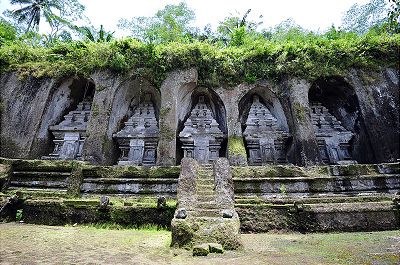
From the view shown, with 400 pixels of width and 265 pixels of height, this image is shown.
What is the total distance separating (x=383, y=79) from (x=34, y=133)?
14381 mm

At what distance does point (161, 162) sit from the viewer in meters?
7.83

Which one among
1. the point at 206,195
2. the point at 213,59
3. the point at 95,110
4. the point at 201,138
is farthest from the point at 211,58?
the point at 206,195

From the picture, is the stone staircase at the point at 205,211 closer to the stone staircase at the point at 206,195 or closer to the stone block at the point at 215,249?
the stone staircase at the point at 206,195

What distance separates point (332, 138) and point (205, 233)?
348 inches

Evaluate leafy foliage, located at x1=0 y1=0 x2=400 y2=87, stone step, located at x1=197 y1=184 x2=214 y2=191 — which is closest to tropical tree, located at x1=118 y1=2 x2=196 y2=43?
leafy foliage, located at x1=0 y1=0 x2=400 y2=87

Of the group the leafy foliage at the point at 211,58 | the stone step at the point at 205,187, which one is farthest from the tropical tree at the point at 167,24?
the stone step at the point at 205,187

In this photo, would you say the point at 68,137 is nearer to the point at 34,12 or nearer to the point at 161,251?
the point at 161,251

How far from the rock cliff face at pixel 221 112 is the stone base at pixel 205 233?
4753 millimetres

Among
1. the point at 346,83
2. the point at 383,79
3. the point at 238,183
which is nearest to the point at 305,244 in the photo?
the point at 238,183

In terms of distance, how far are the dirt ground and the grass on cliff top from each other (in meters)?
7.12

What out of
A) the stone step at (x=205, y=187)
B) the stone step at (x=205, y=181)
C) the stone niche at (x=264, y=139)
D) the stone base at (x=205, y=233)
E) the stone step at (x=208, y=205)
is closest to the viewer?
the stone base at (x=205, y=233)

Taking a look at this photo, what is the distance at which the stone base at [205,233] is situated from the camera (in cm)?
294

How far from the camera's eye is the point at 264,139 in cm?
936

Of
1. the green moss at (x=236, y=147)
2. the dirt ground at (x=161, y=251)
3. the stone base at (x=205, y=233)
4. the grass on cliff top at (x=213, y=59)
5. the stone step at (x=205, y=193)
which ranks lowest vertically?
the dirt ground at (x=161, y=251)
